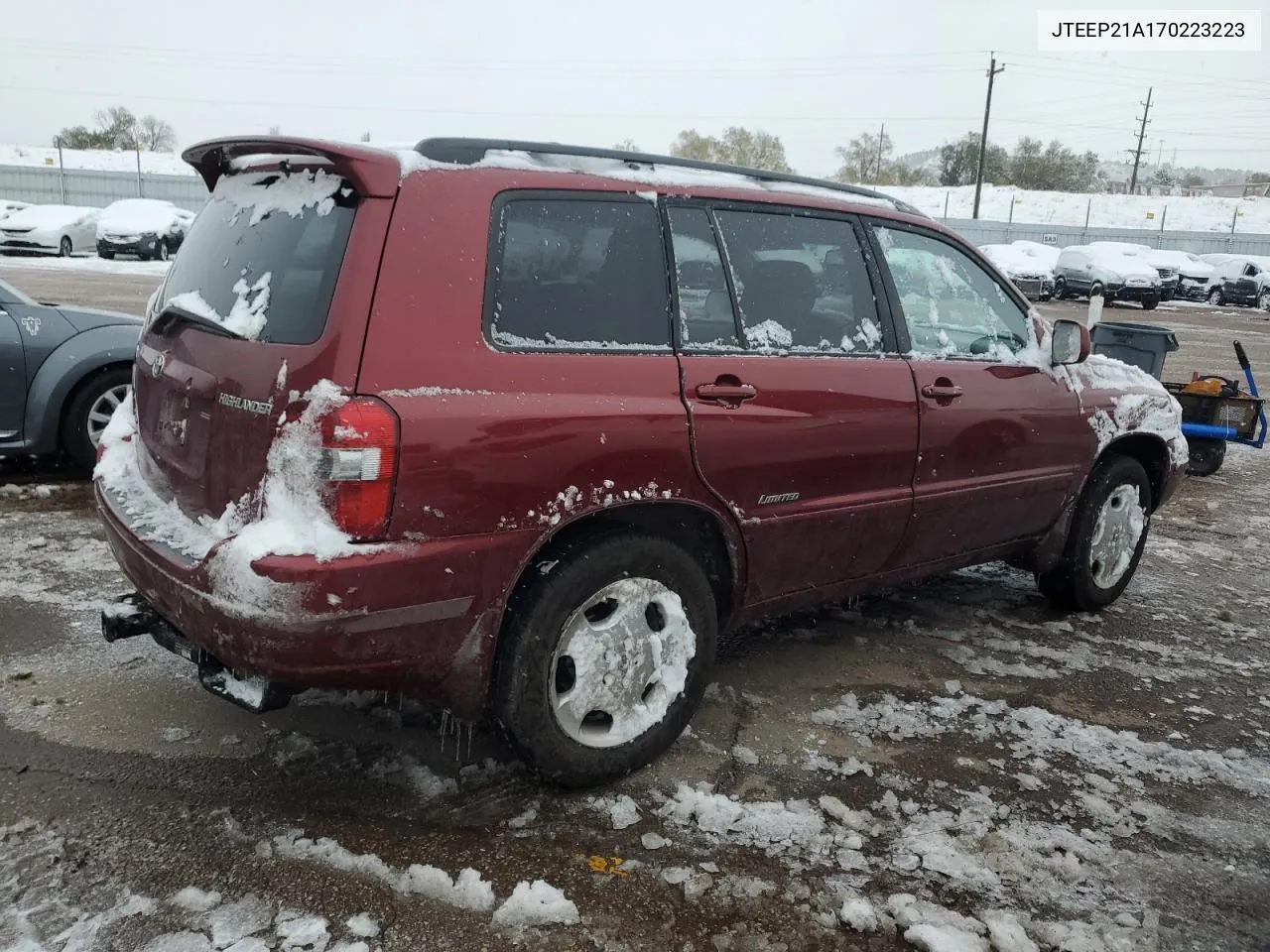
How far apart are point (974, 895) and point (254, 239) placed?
2.68m

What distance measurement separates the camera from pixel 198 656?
282 cm

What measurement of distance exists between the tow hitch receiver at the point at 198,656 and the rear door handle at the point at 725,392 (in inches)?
56.6

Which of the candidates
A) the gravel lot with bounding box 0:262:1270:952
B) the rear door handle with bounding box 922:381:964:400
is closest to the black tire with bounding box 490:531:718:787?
the gravel lot with bounding box 0:262:1270:952

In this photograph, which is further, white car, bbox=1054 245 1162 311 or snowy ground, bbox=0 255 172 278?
white car, bbox=1054 245 1162 311

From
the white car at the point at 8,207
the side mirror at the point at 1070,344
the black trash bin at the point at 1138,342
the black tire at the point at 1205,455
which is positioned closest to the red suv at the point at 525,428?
the side mirror at the point at 1070,344

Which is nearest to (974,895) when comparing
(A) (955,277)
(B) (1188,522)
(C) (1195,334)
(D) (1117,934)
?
(D) (1117,934)

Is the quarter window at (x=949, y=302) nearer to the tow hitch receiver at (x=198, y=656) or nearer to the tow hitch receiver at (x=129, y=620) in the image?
the tow hitch receiver at (x=198, y=656)

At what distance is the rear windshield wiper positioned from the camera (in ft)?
9.18

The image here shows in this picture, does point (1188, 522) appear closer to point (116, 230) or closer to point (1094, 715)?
point (1094, 715)

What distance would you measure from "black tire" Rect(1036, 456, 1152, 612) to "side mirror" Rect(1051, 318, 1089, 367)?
2.22 ft

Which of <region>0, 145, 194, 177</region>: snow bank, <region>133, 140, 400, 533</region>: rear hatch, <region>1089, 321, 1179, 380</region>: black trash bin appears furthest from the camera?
<region>0, 145, 194, 177</region>: snow bank

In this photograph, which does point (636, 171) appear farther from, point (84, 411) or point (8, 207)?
point (8, 207)

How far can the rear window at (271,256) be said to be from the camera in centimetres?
259

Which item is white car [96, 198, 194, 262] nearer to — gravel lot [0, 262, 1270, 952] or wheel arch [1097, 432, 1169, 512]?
gravel lot [0, 262, 1270, 952]
